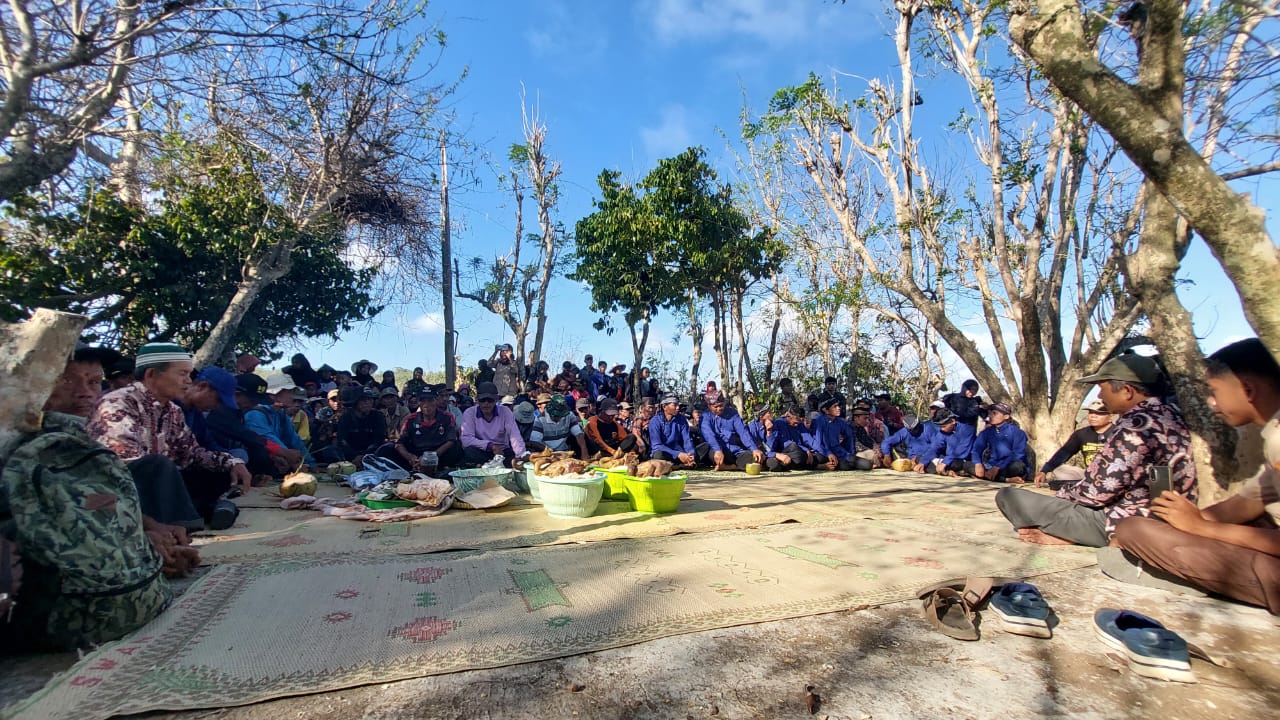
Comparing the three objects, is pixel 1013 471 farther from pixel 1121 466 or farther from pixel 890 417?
pixel 1121 466

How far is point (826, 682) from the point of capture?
5.97ft

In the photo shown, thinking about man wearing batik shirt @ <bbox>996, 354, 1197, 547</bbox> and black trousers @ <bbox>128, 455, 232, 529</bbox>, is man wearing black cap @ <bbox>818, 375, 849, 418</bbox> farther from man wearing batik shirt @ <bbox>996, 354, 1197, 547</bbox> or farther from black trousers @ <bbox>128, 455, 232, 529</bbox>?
black trousers @ <bbox>128, 455, 232, 529</bbox>

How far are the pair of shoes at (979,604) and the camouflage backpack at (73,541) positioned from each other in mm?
2839

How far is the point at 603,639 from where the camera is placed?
2059 mm

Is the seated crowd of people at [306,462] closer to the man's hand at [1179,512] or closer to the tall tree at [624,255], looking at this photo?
the man's hand at [1179,512]

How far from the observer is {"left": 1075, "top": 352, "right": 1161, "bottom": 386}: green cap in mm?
3387

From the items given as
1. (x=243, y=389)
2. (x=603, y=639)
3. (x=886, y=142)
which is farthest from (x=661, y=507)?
(x=886, y=142)

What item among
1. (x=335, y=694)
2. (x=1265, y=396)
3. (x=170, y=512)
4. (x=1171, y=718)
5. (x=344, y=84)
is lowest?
(x=1171, y=718)

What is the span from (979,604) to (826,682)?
90 cm

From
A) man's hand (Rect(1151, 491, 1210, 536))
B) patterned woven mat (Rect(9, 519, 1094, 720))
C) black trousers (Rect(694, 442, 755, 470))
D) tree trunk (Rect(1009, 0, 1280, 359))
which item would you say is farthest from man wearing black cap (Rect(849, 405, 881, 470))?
tree trunk (Rect(1009, 0, 1280, 359))

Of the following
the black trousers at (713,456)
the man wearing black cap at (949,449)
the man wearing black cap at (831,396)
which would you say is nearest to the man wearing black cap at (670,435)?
the black trousers at (713,456)

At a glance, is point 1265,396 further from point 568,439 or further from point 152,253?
point 152,253

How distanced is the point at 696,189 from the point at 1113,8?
26.0 ft

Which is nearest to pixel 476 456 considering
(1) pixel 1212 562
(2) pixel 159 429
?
(2) pixel 159 429
